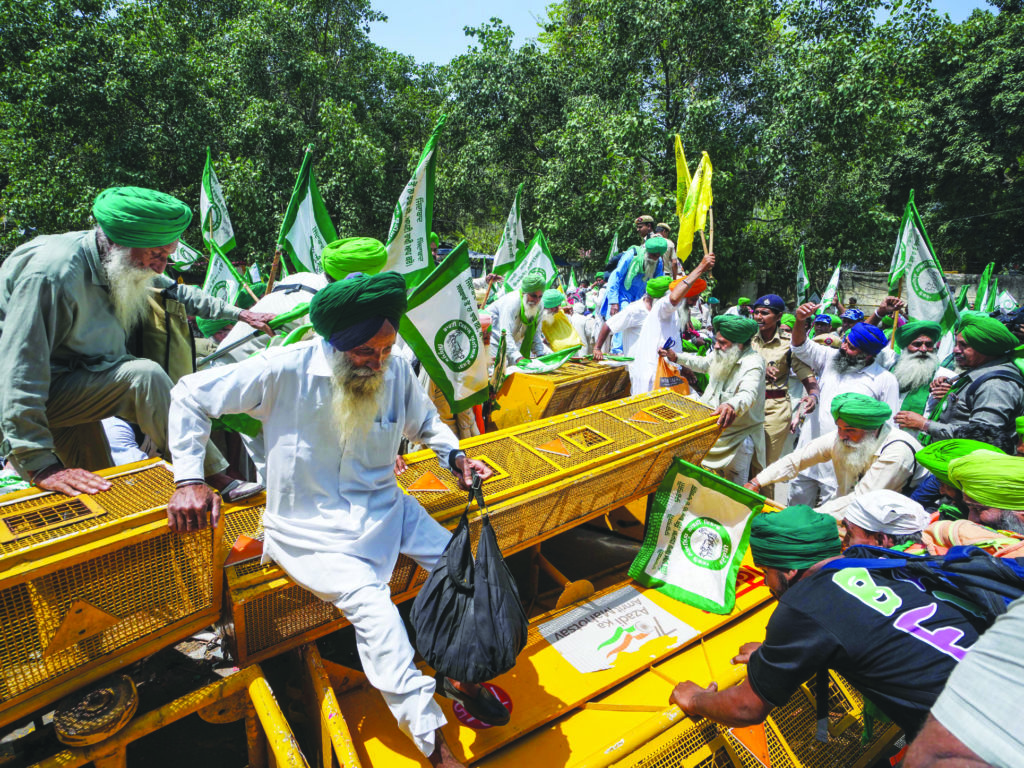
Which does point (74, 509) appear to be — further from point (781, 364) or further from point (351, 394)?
point (781, 364)

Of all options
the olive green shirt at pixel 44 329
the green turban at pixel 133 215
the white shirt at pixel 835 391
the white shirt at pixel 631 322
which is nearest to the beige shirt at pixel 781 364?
the white shirt at pixel 835 391

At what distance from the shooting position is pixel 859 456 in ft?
12.4

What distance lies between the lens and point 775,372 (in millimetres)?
5598

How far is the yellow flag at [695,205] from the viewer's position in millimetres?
6316

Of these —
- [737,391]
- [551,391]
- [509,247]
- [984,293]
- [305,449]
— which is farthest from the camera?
[984,293]

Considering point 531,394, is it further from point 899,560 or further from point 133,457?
point 899,560

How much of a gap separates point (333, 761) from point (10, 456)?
6.07 feet

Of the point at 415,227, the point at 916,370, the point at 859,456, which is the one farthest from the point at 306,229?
the point at 916,370

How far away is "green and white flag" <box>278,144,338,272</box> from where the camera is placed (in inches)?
212

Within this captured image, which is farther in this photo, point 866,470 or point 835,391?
point 835,391

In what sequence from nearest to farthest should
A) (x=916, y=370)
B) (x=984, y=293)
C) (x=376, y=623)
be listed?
1. (x=376, y=623)
2. (x=916, y=370)
3. (x=984, y=293)

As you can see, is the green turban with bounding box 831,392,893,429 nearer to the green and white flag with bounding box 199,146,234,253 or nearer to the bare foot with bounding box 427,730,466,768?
the bare foot with bounding box 427,730,466,768

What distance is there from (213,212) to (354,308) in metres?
5.42

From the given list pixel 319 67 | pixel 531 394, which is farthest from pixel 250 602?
pixel 319 67
